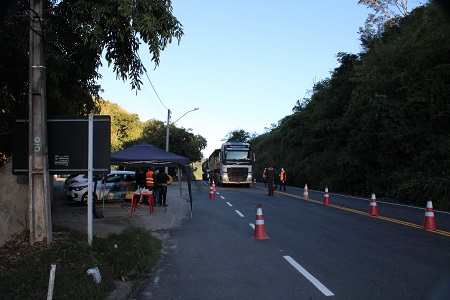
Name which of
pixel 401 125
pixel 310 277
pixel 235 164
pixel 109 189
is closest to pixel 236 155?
pixel 235 164

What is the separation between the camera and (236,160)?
36.4m

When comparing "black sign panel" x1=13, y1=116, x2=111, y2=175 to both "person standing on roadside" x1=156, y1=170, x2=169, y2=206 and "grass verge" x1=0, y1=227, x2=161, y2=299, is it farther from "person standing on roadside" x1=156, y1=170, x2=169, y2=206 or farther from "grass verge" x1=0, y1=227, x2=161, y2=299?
"person standing on roadside" x1=156, y1=170, x2=169, y2=206

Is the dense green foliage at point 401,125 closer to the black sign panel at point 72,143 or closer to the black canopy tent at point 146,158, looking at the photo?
the black canopy tent at point 146,158

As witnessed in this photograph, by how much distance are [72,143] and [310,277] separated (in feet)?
17.0

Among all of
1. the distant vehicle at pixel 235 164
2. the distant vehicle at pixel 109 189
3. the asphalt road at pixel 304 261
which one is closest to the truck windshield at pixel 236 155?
the distant vehicle at pixel 235 164

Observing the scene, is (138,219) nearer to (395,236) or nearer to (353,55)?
(395,236)

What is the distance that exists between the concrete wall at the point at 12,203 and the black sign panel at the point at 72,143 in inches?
24.6

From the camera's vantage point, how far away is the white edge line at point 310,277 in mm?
5949

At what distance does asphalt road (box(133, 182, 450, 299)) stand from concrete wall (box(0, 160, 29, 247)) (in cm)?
282

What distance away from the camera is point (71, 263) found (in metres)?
6.61

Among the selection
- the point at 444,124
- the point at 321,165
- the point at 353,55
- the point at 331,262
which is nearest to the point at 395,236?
the point at 331,262

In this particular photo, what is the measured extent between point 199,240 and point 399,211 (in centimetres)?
974

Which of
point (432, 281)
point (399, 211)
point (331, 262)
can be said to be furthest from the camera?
point (399, 211)

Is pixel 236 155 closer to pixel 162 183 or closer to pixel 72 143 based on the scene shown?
pixel 162 183
